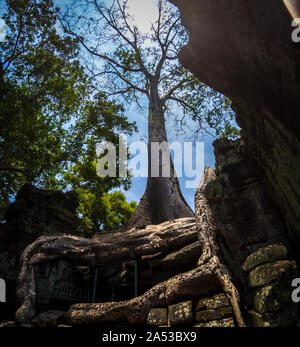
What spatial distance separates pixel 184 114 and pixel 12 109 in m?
9.03

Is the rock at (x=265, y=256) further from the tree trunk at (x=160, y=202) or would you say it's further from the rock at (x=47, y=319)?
the tree trunk at (x=160, y=202)

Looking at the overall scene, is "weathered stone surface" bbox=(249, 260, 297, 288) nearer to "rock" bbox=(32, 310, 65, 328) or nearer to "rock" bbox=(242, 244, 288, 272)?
"rock" bbox=(242, 244, 288, 272)

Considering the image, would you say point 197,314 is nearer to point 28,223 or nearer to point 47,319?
point 47,319

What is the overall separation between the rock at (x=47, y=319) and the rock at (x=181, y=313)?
2.01 m

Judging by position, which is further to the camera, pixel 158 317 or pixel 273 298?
pixel 158 317

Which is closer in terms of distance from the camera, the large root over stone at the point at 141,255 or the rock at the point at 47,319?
the large root over stone at the point at 141,255

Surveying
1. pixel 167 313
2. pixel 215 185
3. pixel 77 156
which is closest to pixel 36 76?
pixel 77 156

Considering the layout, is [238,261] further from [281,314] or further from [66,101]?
[66,101]

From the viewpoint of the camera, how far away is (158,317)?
9.43ft

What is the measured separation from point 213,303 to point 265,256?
829 mm

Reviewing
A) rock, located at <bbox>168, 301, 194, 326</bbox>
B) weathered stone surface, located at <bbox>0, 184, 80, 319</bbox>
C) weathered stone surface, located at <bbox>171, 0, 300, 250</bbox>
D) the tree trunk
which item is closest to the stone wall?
rock, located at <bbox>168, 301, 194, 326</bbox>

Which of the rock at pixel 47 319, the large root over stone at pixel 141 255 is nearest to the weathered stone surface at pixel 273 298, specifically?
the large root over stone at pixel 141 255

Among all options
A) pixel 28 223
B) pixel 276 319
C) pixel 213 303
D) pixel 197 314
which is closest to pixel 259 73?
pixel 276 319

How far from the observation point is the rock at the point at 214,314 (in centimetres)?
246
